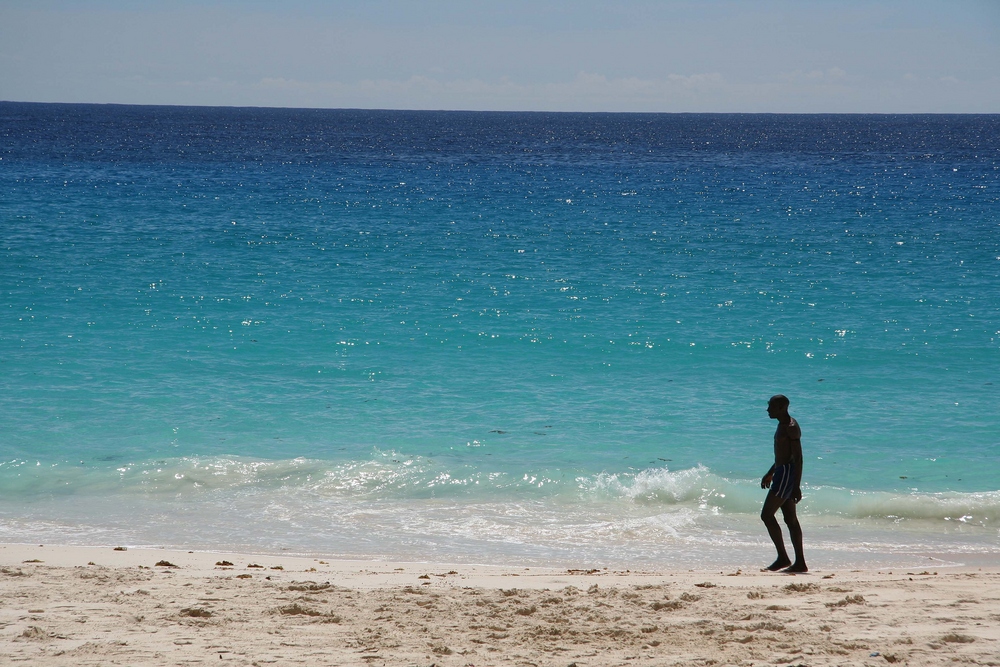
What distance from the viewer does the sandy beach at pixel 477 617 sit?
484 cm

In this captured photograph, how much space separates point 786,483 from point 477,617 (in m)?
2.78

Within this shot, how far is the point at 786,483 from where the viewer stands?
679cm

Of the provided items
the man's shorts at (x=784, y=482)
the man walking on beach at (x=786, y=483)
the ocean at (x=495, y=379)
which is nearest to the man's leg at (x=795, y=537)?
the man walking on beach at (x=786, y=483)


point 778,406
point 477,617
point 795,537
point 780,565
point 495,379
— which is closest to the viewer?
point 477,617

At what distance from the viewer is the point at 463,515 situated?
852 cm

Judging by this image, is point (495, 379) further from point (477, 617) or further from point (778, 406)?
point (477, 617)

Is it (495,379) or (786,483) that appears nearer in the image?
(786,483)

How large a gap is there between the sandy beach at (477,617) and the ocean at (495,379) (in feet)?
4.10

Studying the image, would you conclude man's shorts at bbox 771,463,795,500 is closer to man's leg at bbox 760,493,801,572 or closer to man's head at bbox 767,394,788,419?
man's leg at bbox 760,493,801,572

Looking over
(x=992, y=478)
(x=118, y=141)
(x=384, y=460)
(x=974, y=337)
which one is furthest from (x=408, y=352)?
(x=118, y=141)

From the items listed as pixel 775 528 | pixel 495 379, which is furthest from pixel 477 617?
pixel 495 379

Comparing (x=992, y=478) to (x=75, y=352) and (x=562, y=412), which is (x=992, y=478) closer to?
(x=562, y=412)

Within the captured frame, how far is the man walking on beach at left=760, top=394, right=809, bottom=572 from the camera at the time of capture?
6.75m

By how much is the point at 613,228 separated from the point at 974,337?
1330 centimetres
